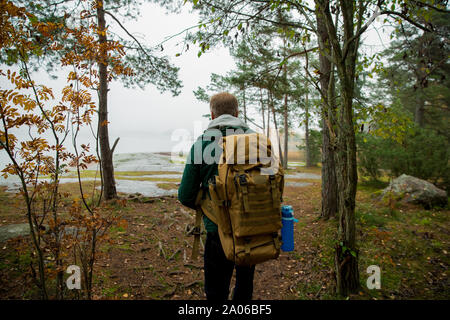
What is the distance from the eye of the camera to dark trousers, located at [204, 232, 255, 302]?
1.88 metres

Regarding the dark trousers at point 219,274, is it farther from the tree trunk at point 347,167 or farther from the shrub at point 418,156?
the shrub at point 418,156

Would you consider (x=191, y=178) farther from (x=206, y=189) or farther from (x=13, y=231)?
(x=13, y=231)

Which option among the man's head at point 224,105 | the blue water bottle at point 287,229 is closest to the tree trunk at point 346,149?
the blue water bottle at point 287,229

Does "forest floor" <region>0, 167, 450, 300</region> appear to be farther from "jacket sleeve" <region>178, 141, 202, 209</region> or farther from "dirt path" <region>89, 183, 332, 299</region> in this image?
"jacket sleeve" <region>178, 141, 202, 209</region>

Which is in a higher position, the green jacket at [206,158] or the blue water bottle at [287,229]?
the green jacket at [206,158]

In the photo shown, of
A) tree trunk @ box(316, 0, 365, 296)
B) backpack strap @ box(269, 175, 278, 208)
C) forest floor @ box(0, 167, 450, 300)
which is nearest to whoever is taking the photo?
backpack strap @ box(269, 175, 278, 208)

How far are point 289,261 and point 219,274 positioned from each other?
8.70 ft

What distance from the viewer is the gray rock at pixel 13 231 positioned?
3.83 meters

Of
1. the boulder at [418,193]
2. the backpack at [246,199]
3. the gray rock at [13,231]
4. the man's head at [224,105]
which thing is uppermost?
the man's head at [224,105]

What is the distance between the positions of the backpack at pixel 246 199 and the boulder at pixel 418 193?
5690 millimetres

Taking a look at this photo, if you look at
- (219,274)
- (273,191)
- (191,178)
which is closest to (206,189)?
(191,178)

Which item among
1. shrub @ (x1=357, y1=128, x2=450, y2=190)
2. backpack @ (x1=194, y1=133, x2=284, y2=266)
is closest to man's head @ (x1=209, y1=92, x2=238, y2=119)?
backpack @ (x1=194, y1=133, x2=284, y2=266)

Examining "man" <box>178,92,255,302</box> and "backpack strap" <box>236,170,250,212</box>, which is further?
"man" <box>178,92,255,302</box>

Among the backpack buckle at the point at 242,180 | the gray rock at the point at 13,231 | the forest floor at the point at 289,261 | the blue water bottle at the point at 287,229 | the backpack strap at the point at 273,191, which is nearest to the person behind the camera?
the backpack buckle at the point at 242,180
